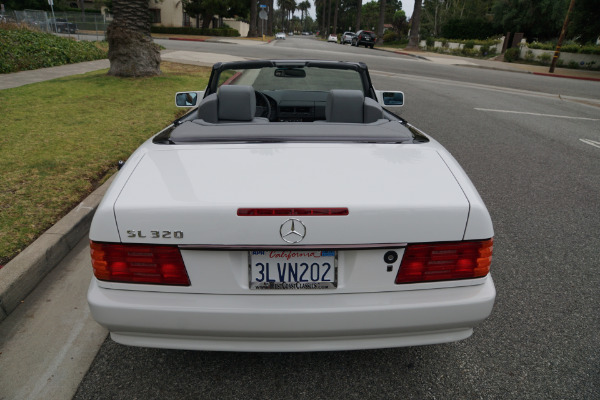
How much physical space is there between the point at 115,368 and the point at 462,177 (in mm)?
2033

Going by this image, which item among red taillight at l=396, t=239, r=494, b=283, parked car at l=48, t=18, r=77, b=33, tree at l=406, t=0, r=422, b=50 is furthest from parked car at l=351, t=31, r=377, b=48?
red taillight at l=396, t=239, r=494, b=283

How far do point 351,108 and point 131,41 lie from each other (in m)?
9.80

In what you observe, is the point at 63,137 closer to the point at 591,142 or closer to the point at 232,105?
the point at 232,105

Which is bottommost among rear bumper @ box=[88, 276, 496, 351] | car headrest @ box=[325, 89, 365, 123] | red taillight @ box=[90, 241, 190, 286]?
rear bumper @ box=[88, 276, 496, 351]

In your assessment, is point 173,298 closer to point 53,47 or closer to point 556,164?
point 556,164

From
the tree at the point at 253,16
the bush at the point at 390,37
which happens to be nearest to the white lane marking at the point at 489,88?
the tree at the point at 253,16

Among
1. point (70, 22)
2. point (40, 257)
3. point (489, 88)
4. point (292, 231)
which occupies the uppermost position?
point (292, 231)

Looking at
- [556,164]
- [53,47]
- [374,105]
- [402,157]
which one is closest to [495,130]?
[556,164]

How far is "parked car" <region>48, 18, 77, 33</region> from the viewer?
3024 cm

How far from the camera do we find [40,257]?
3.16 meters

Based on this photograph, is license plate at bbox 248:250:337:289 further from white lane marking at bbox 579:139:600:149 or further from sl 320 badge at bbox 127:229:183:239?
white lane marking at bbox 579:139:600:149

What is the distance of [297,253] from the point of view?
1.85 metres

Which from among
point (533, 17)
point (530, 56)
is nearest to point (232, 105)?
point (530, 56)

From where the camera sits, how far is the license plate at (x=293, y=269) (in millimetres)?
1854
